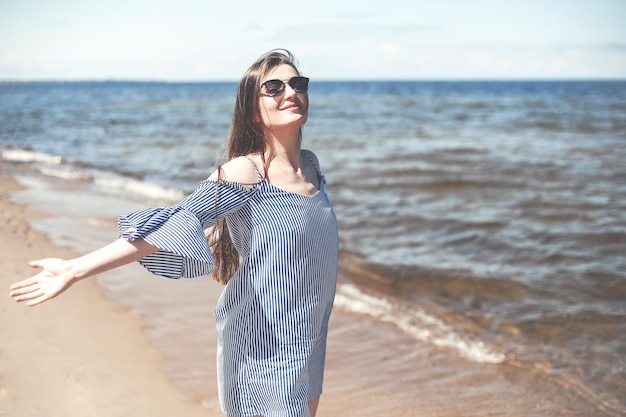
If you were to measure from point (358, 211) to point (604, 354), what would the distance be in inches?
221

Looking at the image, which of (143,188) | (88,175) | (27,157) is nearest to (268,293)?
(143,188)

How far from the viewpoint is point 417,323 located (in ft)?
19.8

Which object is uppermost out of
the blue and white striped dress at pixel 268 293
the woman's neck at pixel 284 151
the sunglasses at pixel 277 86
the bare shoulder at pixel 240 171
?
the sunglasses at pixel 277 86

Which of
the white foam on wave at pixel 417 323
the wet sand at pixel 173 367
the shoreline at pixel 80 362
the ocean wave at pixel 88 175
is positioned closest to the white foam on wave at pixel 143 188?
the ocean wave at pixel 88 175

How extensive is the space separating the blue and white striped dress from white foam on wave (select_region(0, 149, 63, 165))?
49.3 feet

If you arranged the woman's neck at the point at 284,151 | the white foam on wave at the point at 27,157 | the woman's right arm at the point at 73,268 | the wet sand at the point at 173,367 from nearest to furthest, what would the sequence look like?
the woman's right arm at the point at 73,268
the woman's neck at the point at 284,151
the wet sand at the point at 173,367
the white foam on wave at the point at 27,157

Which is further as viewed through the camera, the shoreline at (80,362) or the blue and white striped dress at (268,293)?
the shoreline at (80,362)

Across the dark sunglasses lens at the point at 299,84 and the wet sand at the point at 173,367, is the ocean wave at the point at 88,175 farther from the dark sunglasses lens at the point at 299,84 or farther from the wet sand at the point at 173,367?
the dark sunglasses lens at the point at 299,84

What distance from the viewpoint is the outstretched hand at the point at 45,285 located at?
2088mm

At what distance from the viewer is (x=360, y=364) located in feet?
16.1

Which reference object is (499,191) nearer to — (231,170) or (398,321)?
(398,321)

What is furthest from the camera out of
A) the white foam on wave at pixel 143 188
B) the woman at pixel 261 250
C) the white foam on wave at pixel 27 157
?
the white foam on wave at pixel 27 157

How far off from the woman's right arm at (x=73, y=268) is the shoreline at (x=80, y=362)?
5.52ft

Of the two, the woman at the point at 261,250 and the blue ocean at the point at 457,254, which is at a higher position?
Answer: the woman at the point at 261,250
